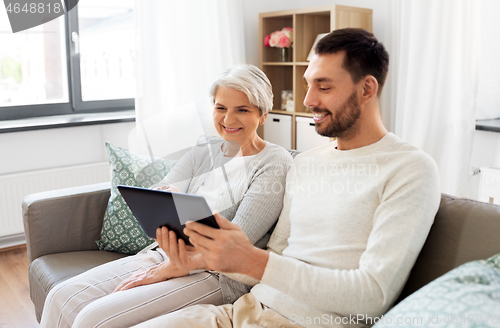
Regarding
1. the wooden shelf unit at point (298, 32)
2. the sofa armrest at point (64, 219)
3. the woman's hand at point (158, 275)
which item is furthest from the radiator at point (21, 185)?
the woman's hand at point (158, 275)

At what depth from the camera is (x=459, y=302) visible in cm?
86

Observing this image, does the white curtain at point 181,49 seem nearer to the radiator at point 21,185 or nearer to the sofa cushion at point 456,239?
the radiator at point 21,185

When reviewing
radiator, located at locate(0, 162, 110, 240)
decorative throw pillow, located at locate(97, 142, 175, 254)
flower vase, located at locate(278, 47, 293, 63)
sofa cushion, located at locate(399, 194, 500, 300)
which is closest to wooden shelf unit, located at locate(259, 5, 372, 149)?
flower vase, located at locate(278, 47, 293, 63)

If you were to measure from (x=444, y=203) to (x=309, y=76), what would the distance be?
0.48 meters

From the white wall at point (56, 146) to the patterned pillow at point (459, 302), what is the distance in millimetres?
2634

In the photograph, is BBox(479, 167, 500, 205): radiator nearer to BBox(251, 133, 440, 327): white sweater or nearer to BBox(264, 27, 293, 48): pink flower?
BBox(251, 133, 440, 327): white sweater

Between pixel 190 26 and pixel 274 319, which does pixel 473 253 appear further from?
pixel 190 26

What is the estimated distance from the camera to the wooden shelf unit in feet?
10.0

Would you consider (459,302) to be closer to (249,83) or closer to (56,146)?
(249,83)

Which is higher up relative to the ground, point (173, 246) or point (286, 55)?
point (286, 55)

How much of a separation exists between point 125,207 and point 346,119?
1018mm

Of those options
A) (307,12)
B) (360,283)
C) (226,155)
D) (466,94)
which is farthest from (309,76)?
(307,12)

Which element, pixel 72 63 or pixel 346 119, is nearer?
pixel 346 119

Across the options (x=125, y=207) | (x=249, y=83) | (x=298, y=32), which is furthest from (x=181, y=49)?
(x=249, y=83)
